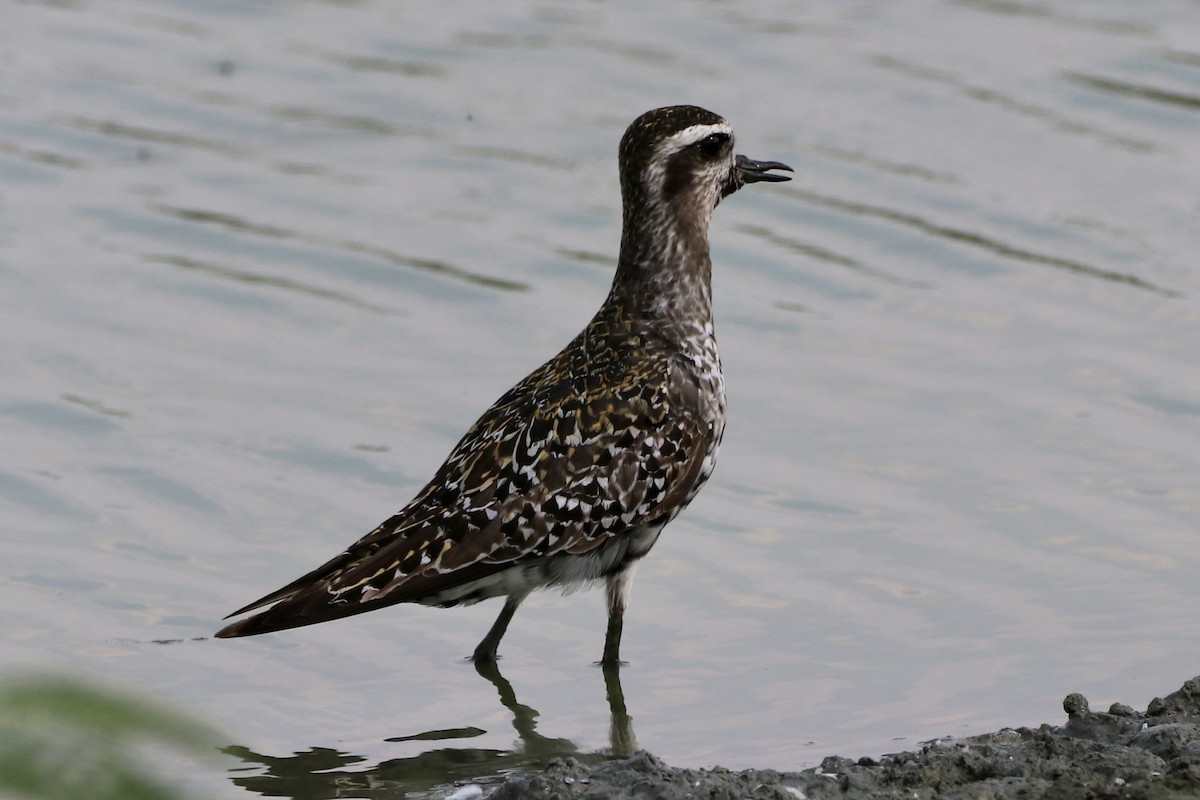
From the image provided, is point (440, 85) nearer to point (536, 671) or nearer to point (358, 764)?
point (536, 671)

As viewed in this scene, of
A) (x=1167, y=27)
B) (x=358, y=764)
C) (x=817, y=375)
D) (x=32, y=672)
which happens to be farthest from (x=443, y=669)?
(x=1167, y=27)

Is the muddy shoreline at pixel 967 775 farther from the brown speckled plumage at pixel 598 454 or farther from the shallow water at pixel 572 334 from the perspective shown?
the brown speckled plumage at pixel 598 454

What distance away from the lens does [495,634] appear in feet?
25.3

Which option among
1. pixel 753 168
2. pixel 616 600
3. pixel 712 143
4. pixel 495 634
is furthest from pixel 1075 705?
pixel 753 168

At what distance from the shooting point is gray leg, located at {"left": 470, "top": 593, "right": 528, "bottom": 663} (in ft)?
25.1

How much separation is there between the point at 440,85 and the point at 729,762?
1028 cm

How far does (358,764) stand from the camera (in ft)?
22.0

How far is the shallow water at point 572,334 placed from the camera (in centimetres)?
771

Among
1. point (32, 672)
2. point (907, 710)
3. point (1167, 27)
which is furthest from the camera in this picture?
point (1167, 27)

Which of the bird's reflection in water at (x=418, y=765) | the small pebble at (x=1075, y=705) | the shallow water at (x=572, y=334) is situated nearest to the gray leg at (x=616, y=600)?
the shallow water at (x=572, y=334)

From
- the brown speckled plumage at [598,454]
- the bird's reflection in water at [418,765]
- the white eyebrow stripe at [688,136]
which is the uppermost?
the white eyebrow stripe at [688,136]

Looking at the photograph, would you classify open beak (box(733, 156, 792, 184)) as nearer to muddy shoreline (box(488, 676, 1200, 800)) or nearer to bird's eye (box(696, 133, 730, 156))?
bird's eye (box(696, 133, 730, 156))

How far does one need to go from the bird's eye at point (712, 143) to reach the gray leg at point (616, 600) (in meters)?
1.94

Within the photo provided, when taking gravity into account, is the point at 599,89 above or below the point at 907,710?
above
